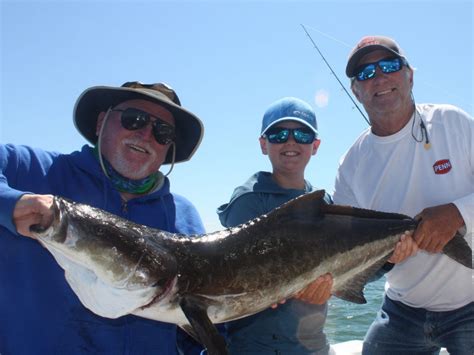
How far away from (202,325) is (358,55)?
3122 mm

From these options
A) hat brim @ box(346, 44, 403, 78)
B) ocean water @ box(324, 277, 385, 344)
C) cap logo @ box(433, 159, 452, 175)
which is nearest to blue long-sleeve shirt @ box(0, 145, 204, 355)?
hat brim @ box(346, 44, 403, 78)

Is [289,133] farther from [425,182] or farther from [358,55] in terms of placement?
[425,182]

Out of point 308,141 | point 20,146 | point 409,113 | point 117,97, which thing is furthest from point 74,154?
point 409,113

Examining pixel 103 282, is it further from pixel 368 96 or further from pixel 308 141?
pixel 368 96

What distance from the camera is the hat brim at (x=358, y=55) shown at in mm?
4156

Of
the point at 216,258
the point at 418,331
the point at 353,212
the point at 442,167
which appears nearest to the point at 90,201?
the point at 216,258

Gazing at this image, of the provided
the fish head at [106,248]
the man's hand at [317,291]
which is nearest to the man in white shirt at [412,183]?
the man's hand at [317,291]

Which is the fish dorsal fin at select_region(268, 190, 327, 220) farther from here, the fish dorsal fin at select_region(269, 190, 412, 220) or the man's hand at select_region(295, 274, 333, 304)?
the man's hand at select_region(295, 274, 333, 304)

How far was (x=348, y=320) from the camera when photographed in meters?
10.5

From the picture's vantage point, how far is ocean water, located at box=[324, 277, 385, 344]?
29.7 ft

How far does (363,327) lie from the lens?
31.8 feet

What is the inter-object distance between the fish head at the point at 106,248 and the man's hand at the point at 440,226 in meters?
2.17

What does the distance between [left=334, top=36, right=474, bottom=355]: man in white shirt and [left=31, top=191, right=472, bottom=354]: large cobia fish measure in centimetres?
52

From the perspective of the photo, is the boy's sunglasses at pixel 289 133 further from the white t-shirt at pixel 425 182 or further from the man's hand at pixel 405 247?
the man's hand at pixel 405 247
